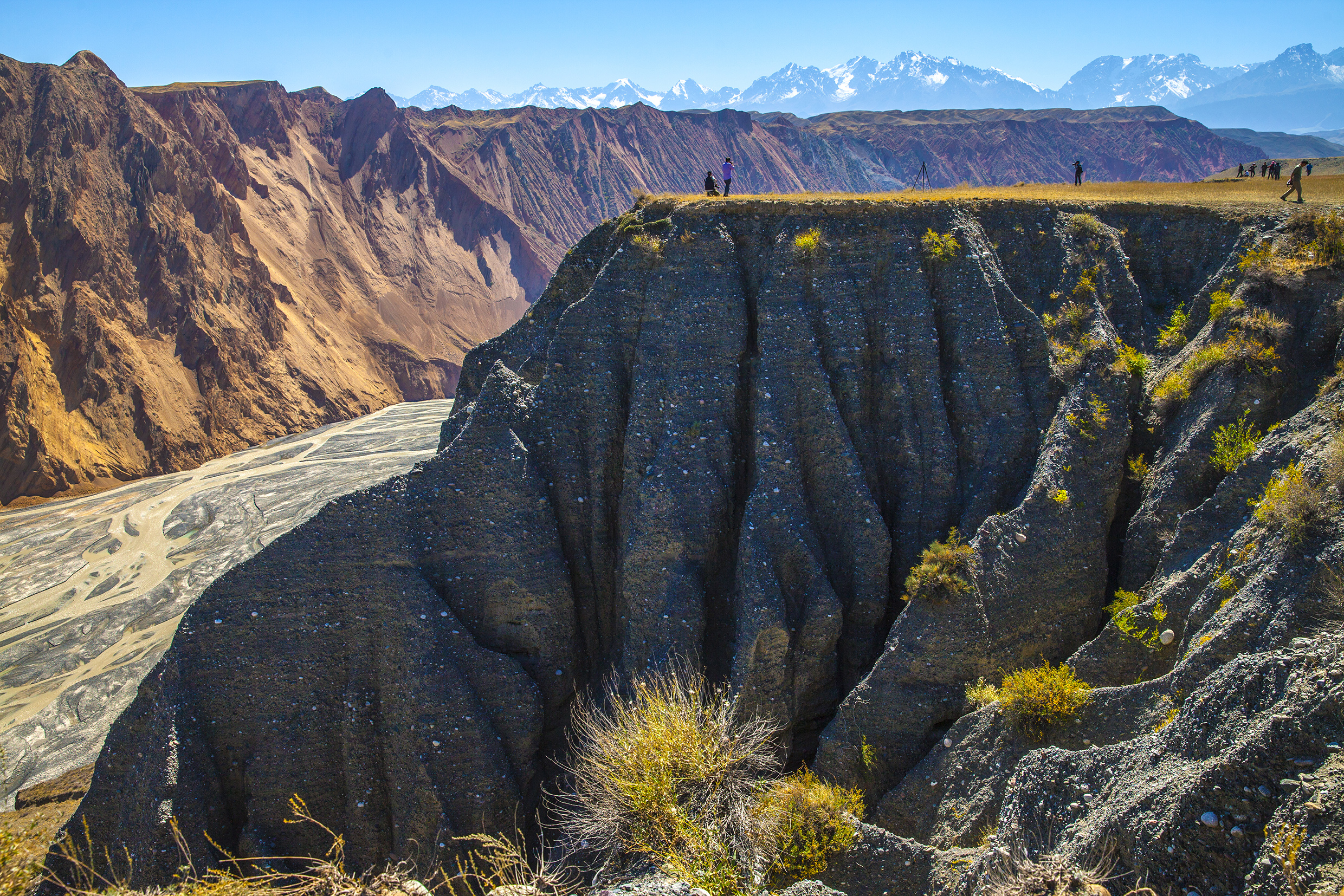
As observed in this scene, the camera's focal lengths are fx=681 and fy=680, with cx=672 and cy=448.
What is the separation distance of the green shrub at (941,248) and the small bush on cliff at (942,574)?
25.3 ft

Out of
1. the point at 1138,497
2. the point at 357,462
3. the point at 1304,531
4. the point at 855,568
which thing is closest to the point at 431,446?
the point at 357,462

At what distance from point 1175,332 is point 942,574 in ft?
28.3

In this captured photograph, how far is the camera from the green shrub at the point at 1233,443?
12.5 metres

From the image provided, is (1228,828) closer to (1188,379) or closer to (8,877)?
(1188,379)

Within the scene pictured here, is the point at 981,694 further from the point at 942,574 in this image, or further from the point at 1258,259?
the point at 1258,259

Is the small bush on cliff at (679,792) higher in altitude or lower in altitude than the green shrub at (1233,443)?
lower

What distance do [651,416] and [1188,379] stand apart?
11696 mm

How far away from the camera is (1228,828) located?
6.63 meters

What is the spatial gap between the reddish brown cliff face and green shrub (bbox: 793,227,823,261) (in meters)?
56.9

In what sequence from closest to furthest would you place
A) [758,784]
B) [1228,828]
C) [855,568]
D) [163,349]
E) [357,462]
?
[1228,828] → [758,784] → [855,568] → [357,462] → [163,349]

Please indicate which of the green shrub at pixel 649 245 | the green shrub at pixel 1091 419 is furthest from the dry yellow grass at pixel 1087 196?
the green shrub at pixel 1091 419

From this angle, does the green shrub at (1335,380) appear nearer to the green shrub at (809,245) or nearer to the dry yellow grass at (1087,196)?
the dry yellow grass at (1087,196)

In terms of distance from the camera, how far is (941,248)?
17.3m

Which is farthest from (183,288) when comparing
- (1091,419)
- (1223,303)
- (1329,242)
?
(1329,242)
